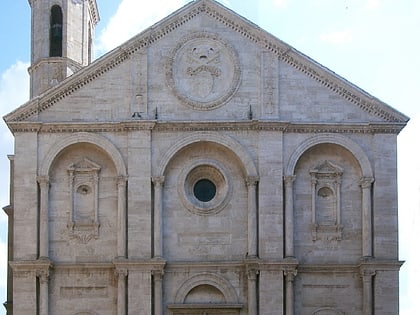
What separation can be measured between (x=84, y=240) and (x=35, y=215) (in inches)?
59.2

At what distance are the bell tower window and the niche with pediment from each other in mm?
9443

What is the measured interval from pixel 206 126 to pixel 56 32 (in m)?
7.17

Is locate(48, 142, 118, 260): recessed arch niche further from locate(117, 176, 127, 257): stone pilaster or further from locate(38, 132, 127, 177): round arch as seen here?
locate(117, 176, 127, 257): stone pilaster

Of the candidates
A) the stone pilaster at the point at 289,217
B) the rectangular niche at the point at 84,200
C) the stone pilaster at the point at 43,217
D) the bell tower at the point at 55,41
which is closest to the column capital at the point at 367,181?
the stone pilaster at the point at 289,217

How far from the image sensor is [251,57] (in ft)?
112

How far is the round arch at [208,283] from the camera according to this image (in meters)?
32.8

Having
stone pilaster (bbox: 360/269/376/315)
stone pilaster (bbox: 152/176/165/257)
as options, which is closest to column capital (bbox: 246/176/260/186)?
stone pilaster (bbox: 152/176/165/257)

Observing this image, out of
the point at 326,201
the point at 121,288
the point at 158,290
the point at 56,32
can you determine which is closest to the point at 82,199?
the point at 121,288

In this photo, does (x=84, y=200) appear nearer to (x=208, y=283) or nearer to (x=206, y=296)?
(x=208, y=283)

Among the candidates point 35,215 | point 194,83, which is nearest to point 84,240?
point 35,215

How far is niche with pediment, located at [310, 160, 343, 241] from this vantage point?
109 ft

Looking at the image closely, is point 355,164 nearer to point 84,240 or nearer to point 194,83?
point 194,83

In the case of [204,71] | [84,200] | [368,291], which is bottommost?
[368,291]

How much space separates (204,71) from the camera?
33.9m
